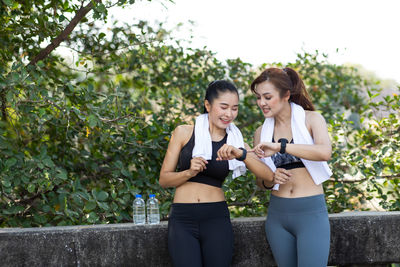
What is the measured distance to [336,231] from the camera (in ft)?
10.7

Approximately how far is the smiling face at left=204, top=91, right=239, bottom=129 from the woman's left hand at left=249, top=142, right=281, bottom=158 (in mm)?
341

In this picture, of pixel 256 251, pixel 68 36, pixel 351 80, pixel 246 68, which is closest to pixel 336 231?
pixel 256 251

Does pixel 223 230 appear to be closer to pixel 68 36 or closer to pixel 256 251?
pixel 256 251

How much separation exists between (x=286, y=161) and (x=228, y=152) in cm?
45

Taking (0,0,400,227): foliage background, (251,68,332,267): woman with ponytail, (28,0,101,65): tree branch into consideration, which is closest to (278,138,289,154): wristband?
(251,68,332,267): woman with ponytail

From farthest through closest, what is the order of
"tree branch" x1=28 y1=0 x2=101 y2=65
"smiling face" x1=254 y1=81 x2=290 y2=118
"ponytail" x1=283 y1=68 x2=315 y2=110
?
"tree branch" x1=28 y1=0 x2=101 y2=65
"ponytail" x1=283 y1=68 x2=315 y2=110
"smiling face" x1=254 y1=81 x2=290 y2=118

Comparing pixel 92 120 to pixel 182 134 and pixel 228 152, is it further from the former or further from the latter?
pixel 228 152

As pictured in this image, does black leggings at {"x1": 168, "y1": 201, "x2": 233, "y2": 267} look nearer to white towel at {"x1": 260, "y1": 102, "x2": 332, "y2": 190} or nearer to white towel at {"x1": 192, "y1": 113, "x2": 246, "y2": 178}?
white towel at {"x1": 192, "y1": 113, "x2": 246, "y2": 178}

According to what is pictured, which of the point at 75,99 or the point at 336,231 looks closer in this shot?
the point at 336,231

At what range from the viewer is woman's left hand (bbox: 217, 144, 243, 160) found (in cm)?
278

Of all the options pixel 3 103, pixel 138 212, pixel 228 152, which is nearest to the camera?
pixel 228 152

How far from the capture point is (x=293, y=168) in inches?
118

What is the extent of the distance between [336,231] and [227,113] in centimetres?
111

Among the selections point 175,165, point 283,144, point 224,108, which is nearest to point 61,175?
point 175,165
